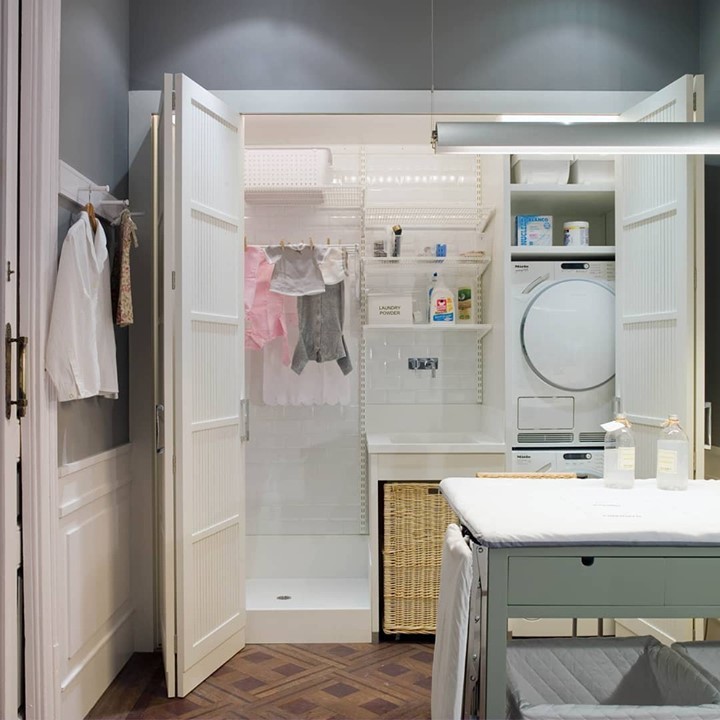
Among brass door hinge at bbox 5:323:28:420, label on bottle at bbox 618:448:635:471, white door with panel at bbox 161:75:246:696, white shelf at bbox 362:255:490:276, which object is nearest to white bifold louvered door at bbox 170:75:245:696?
white door with panel at bbox 161:75:246:696

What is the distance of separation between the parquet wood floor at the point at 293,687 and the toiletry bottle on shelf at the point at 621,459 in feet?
3.75

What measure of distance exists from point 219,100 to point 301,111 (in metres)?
0.42

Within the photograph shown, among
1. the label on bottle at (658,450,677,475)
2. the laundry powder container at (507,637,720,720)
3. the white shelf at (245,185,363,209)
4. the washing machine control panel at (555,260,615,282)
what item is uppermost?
the white shelf at (245,185,363,209)

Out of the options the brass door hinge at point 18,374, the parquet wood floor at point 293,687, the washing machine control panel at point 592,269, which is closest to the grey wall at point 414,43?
the washing machine control panel at point 592,269

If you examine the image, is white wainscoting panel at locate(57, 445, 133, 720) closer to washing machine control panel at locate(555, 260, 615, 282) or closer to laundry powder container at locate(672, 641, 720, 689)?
laundry powder container at locate(672, 641, 720, 689)

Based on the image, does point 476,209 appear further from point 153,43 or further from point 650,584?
point 650,584

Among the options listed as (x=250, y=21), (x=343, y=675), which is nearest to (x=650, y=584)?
(x=343, y=675)

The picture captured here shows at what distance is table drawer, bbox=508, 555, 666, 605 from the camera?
74.8 inches

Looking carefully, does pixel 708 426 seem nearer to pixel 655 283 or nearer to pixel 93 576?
pixel 655 283

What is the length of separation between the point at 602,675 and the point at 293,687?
1333 millimetres

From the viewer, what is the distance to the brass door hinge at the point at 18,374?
7.16 ft

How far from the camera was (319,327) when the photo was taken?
13.5ft

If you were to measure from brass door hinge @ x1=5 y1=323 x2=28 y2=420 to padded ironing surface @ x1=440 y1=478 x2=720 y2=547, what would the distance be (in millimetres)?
1338

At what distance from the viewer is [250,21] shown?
135 inches
